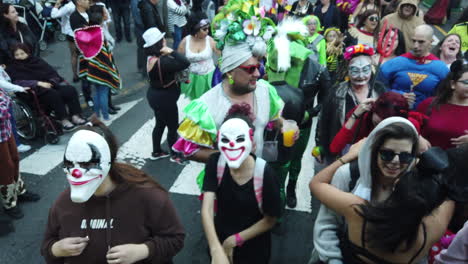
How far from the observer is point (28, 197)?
14.6 feet

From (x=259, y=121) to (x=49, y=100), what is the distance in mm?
4119

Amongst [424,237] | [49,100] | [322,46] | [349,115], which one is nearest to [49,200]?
[49,100]

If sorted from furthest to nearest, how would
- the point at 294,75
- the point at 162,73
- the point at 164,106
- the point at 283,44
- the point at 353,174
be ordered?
the point at 164,106
the point at 162,73
the point at 294,75
the point at 283,44
the point at 353,174

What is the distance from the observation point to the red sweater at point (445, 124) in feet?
10.2

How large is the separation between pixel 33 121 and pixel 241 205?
4.56m

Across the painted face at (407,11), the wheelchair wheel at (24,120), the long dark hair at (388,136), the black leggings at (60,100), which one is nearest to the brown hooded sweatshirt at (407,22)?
the painted face at (407,11)

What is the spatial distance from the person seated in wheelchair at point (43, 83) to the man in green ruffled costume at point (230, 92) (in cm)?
373

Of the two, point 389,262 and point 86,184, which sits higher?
point 86,184

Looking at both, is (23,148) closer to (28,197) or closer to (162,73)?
(28,197)

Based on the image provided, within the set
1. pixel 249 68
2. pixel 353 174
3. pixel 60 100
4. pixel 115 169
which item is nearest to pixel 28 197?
pixel 60 100

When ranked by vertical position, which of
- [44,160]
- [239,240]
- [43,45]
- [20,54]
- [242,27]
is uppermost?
[242,27]

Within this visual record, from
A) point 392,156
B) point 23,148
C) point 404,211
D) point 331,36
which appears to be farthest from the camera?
point 331,36

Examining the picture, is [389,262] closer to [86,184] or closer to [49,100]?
[86,184]

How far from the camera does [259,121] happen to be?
298cm
